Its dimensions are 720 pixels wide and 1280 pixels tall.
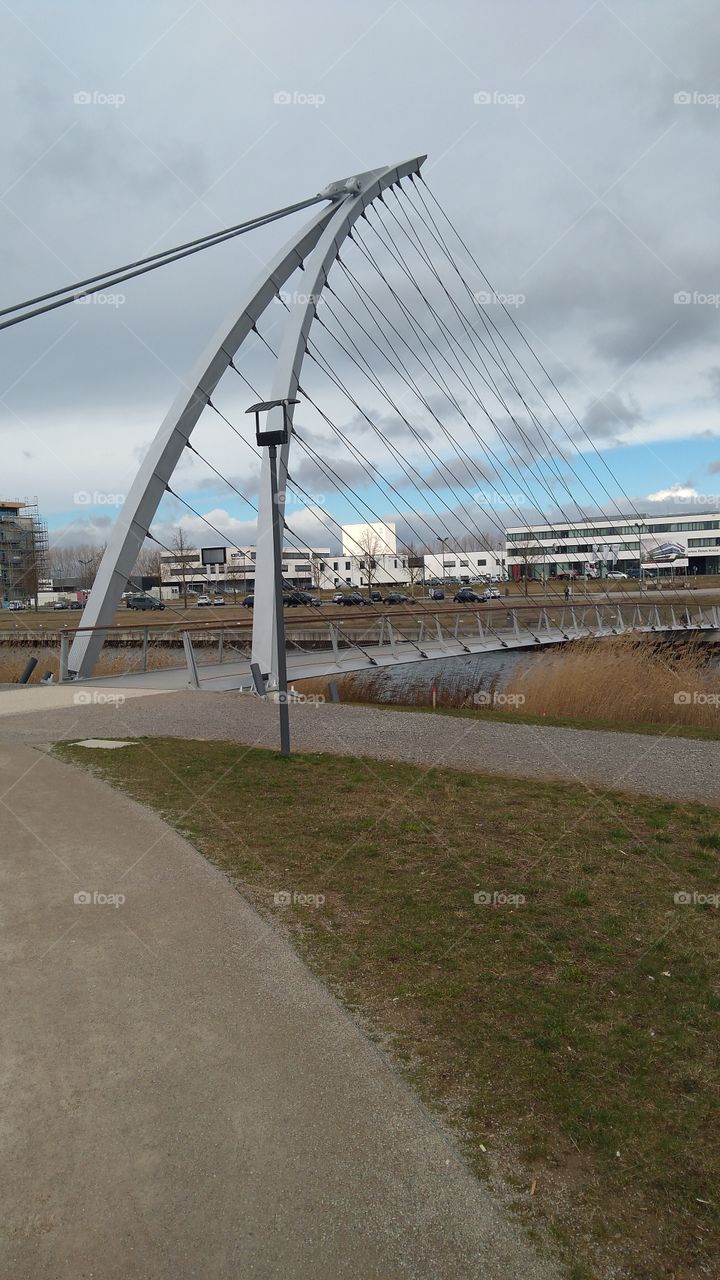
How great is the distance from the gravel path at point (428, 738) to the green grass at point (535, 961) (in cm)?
119

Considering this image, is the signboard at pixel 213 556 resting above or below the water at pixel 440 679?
above

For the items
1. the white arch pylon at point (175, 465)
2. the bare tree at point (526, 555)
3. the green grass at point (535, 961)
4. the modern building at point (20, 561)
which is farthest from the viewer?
the modern building at point (20, 561)

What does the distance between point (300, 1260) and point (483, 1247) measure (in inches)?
22.4

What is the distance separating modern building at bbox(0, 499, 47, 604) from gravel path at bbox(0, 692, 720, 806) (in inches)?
2305

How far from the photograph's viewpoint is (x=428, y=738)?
11.4 metres

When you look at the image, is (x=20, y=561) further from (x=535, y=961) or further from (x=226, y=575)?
(x=535, y=961)

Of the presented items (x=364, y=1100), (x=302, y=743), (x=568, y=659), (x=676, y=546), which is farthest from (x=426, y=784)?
(x=676, y=546)

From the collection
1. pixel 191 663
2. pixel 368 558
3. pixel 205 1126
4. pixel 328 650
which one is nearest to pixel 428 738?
pixel 191 663

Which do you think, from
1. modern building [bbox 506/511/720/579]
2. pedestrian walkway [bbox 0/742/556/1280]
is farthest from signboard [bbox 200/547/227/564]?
modern building [bbox 506/511/720/579]

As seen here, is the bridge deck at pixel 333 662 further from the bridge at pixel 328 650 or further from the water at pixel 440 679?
the water at pixel 440 679

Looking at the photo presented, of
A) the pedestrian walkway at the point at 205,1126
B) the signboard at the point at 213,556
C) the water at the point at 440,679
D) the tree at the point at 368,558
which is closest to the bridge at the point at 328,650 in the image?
the water at the point at 440,679

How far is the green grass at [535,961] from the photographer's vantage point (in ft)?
9.23

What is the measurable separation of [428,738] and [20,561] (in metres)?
69.5

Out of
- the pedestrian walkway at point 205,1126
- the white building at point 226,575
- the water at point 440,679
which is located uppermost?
the white building at point 226,575
